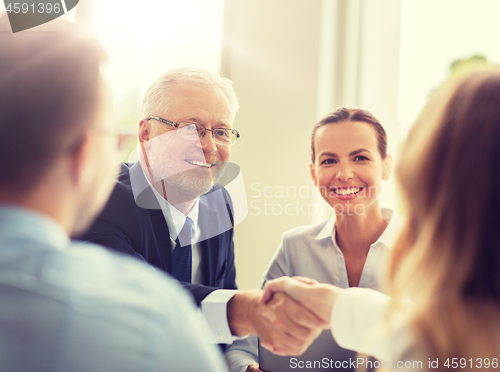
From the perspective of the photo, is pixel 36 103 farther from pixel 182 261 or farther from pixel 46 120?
pixel 182 261

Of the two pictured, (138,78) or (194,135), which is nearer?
(194,135)

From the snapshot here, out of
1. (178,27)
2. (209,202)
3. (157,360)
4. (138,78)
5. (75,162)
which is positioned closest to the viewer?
(157,360)

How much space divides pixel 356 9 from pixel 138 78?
1332mm

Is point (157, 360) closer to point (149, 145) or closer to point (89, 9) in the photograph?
Result: point (149, 145)

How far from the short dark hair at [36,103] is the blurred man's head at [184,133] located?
118 cm

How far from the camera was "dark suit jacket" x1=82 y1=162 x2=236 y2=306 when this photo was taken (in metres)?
1.30

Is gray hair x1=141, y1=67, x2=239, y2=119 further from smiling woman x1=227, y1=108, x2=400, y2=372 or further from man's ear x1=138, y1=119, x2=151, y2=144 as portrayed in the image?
smiling woman x1=227, y1=108, x2=400, y2=372

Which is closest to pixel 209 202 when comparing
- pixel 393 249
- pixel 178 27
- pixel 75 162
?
pixel 178 27

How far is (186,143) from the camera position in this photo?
1715 millimetres

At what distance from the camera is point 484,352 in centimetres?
55

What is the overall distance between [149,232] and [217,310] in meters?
0.37

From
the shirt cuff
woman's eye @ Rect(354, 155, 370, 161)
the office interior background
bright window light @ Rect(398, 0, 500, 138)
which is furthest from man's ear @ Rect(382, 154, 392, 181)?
the shirt cuff

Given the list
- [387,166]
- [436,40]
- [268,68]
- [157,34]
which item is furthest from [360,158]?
[157,34]

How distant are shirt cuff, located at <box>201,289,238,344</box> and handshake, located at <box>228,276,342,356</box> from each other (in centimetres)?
2
